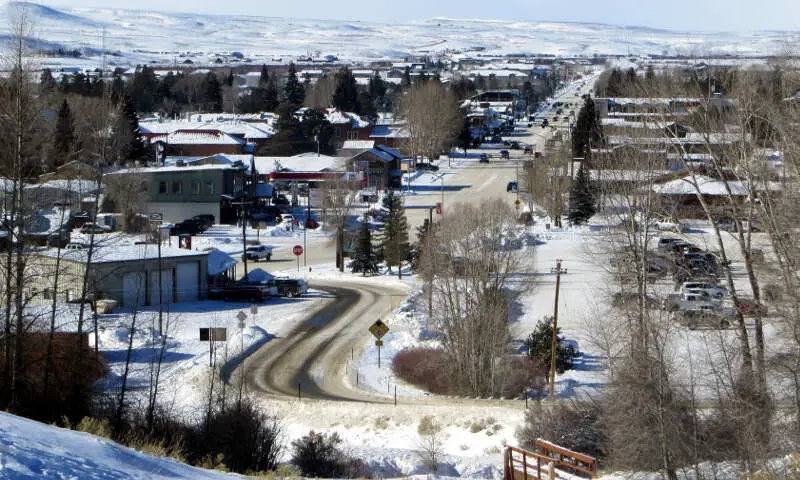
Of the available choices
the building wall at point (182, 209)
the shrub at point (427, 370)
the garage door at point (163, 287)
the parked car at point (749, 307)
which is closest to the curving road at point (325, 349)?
the shrub at point (427, 370)

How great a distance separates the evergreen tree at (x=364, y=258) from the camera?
2950 cm

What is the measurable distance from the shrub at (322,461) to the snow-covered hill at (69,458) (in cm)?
314

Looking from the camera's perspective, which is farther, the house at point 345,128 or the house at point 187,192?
the house at point 345,128

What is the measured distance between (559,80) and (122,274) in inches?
5007


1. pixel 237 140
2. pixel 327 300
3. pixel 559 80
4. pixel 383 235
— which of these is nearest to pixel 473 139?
pixel 237 140

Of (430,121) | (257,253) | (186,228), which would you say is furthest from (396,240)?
(430,121)

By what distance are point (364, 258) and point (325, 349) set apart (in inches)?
359

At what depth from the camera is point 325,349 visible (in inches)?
810

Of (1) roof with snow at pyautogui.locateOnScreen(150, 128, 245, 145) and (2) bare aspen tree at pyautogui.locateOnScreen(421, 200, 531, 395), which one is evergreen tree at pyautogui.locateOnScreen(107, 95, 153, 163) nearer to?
(1) roof with snow at pyautogui.locateOnScreen(150, 128, 245, 145)

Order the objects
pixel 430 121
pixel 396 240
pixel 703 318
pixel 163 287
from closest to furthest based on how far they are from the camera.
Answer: pixel 703 318, pixel 163 287, pixel 396 240, pixel 430 121

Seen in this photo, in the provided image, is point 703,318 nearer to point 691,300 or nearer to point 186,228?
point 691,300

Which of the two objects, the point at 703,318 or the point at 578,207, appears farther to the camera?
the point at 578,207

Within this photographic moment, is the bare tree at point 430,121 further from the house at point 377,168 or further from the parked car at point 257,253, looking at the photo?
the parked car at point 257,253

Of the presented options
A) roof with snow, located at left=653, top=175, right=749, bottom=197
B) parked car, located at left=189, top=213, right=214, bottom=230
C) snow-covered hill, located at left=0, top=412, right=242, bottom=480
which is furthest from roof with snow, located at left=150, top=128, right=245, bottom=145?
snow-covered hill, located at left=0, top=412, right=242, bottom=480
